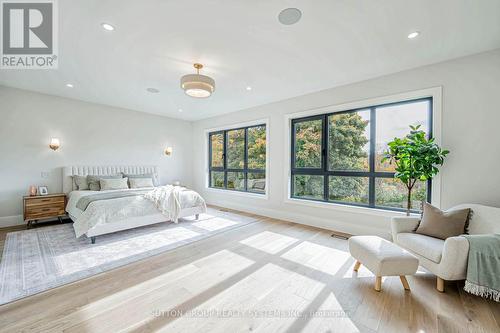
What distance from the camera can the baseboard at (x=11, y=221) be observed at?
13.7 ft

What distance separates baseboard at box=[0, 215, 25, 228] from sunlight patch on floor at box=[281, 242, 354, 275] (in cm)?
555

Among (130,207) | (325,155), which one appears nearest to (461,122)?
(325,155)

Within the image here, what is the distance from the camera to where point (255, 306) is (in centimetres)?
196

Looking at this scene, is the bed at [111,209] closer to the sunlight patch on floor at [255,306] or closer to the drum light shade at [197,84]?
the drum light shade at [197,84]

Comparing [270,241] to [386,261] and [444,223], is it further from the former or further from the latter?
[444,223]

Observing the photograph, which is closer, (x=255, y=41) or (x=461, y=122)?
(x=255, y=41)

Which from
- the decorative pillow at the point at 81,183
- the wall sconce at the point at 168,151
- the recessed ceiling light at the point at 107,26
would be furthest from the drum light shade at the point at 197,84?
the wall sconce at the point at 168,151

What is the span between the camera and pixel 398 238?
271cm

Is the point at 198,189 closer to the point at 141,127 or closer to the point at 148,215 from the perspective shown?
the point at 141,127

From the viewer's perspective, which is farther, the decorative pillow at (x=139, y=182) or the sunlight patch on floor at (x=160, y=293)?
the decorative pillow at (x=139, y=182)

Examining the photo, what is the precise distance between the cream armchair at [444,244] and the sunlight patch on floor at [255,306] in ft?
4.02

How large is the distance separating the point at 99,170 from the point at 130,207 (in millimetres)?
2368

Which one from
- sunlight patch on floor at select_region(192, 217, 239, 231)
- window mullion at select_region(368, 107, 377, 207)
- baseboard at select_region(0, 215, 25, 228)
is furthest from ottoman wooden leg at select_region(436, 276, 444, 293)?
baseboard at select_region(0, 215, 25, 228)

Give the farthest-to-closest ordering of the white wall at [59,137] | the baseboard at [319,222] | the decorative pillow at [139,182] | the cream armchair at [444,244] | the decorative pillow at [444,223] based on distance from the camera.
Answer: the decorative pillow at [139,182], the white wall at [59,137], the baseboard at [319,222], the decorative pillow at [444,223], the cream armchair at [444,244]
